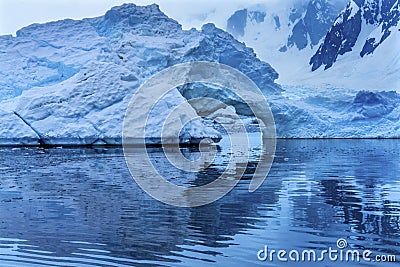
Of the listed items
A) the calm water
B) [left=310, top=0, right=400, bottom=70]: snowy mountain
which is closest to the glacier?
the calm water

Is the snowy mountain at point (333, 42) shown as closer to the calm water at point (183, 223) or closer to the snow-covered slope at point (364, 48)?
the snow-covered slope at point (364, 48)

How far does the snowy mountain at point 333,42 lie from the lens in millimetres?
68000

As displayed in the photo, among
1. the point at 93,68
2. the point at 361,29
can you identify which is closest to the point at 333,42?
the point at 361,29

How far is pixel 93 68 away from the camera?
3036 cm

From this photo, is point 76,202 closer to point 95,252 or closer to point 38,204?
point 38,204

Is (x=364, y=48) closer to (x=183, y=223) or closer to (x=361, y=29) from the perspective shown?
(x=361, y=29)

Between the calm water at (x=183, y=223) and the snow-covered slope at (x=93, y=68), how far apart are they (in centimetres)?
1500

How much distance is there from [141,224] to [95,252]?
1.54 metres

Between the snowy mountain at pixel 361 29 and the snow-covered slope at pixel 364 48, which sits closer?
the snow-covered slope at pixel 364 48

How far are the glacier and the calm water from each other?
50.0 ft

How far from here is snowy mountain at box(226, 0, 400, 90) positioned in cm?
6800

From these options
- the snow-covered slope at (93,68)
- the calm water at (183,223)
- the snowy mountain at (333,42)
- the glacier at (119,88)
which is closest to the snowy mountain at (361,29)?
the snowy mountain at (333,42)

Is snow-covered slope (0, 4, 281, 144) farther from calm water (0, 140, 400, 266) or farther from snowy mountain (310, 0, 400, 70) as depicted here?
snowy mountain (310, 0, 400, 70)

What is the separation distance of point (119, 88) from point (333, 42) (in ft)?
195
